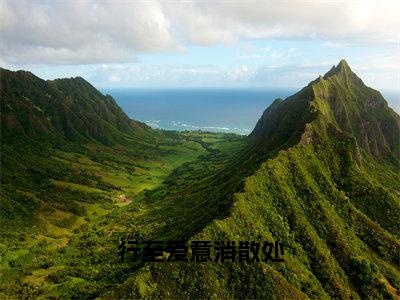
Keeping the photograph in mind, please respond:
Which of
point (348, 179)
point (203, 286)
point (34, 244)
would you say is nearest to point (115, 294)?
point (203, 286)

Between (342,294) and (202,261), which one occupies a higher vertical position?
(202,261)

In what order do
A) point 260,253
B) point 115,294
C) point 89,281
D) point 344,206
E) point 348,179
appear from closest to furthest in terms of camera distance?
1. point 115,294
2. point 260,253
3. point 89,281
4. point 344,206
5. point 348,179

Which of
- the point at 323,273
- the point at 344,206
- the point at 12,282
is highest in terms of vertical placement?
the point at 344,206

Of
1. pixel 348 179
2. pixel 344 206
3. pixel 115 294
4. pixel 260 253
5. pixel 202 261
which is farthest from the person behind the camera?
pixel 348 179

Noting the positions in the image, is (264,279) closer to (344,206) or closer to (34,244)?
(344,206)

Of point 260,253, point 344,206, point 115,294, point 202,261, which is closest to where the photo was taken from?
point 115,294

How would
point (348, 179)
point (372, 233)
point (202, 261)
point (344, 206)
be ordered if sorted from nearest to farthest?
point (202, 261) → point (372, 233) → point (344, 206) → point (348, 179)

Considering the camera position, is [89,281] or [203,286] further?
[89,281]

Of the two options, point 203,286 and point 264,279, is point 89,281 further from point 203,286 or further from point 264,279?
point 264,279

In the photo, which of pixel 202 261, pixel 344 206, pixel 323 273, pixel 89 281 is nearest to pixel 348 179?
pixel 344 206
